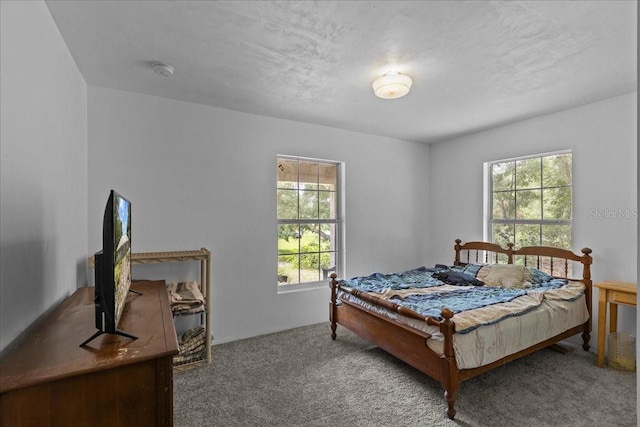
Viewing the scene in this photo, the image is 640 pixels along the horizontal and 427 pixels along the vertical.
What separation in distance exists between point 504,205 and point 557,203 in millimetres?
604

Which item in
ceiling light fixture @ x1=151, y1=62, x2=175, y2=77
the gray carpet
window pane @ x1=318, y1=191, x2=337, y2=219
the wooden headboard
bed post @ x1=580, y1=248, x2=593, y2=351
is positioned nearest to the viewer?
the gray carpet

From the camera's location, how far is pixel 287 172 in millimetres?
3842

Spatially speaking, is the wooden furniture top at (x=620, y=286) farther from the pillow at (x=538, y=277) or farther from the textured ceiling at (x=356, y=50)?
the textured ceiling at (x=356, y=50)

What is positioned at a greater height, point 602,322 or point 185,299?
point 185,299

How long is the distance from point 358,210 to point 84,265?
306cm

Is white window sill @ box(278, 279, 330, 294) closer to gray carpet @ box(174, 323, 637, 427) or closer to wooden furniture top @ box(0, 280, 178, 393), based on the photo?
gray carpet @ box(174, 323, 637, 427)

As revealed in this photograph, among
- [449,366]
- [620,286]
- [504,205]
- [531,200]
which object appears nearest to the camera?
[449,366]

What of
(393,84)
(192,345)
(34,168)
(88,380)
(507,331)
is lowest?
(192,345)

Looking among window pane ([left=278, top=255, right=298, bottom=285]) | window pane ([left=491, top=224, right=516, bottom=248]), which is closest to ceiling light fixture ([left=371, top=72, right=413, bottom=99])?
window pane ([left=278, top=255, right=298, bottom=285])

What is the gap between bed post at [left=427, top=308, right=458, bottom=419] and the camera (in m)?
2.08

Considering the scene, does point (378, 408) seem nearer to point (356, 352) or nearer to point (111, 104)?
point (356, 352)

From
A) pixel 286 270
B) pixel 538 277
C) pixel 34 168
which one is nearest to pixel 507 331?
pixel 538 277

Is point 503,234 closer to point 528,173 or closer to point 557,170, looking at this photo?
point 528,173

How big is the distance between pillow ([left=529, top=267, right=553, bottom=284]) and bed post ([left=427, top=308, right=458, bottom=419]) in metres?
1.86
